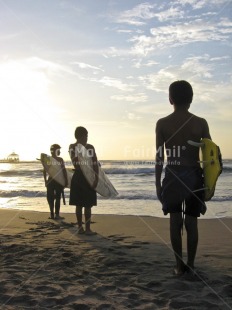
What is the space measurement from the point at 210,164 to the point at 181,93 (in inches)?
28.6

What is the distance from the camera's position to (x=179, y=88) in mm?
3545

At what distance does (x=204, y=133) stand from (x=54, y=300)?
77.4 inches

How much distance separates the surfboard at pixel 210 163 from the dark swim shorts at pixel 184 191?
54 millimetres

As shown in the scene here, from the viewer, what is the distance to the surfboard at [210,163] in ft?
11.1

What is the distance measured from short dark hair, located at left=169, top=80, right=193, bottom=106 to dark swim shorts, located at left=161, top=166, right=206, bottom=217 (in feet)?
2.09

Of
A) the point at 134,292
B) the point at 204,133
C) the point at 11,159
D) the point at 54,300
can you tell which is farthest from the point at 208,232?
the point at 11,159

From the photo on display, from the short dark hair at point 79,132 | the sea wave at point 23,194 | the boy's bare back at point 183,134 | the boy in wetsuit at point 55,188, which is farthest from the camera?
the sea wave at point 23,194

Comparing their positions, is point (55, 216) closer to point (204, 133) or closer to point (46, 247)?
point (46, 247)

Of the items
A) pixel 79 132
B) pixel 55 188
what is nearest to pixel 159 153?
pixel 79 132

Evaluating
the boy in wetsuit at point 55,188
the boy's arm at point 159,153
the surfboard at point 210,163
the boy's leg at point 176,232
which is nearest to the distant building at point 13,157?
the boy in wetsuit at point 55,188

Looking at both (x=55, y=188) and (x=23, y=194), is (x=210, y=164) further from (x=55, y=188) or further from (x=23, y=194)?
(x=23, y=194)

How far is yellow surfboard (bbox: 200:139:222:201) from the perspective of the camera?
337 cm

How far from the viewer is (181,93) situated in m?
3.54

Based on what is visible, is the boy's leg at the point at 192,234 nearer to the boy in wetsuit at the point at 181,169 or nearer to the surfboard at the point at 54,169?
the boy in wetsuit at the point at 181,169
